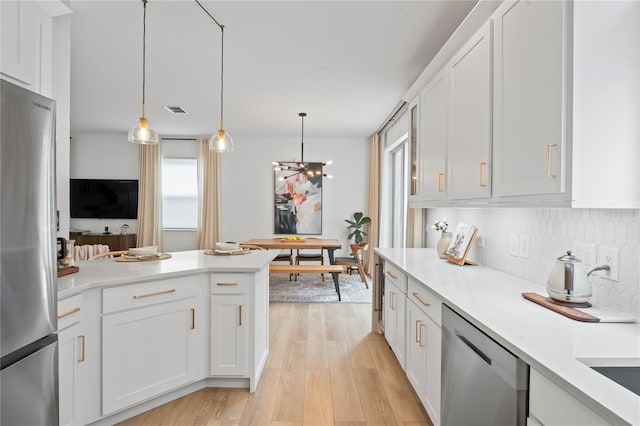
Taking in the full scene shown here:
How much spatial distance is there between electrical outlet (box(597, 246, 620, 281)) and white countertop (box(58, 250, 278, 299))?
5.90 feet

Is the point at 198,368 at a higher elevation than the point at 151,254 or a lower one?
lower

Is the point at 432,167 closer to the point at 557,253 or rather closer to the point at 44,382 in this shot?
the point at 557,253

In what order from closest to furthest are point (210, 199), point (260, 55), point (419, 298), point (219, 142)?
1. point (419, 298)
2. point (219, 142)
3. point (260, 55)
4. point (210, 199)

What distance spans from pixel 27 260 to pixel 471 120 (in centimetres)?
213

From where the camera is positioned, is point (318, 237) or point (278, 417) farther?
point (318, 237)

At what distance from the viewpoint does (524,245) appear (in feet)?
6.53

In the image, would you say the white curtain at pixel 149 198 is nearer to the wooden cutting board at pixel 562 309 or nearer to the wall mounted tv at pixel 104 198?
the wall mounted tv at pixel 104 198

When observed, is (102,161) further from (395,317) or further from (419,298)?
(419,298)

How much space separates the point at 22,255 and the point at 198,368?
141 centimetres

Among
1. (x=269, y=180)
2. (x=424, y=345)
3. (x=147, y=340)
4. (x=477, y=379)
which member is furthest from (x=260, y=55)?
(x=269, y=180)

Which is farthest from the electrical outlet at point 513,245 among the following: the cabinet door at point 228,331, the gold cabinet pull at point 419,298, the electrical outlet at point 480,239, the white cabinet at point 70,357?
the white cabinet at point 70,357

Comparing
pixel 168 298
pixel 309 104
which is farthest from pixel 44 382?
pixel 309 104

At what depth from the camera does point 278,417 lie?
2047 mm

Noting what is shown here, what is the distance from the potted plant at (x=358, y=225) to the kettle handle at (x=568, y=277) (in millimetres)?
4861
